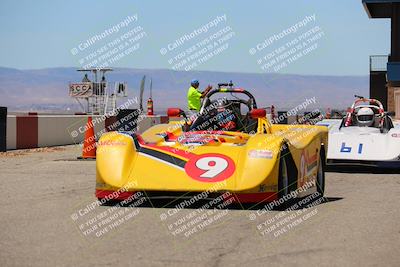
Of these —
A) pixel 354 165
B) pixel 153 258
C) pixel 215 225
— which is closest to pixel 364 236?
pixel 215 225

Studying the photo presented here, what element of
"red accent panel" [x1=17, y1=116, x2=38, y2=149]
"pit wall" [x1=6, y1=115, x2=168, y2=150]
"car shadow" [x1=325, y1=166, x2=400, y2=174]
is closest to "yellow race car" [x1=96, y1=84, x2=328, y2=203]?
"car shadow" [x1=325, y1=166, x2=400, y2=174]

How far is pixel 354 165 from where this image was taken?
1453 centimetres

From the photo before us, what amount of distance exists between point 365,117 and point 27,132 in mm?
7959

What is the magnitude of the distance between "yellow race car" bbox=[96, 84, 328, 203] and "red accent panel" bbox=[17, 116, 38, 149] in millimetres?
9128

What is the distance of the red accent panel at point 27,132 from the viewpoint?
1814cm

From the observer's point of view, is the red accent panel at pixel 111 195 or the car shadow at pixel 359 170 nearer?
the red accent panel at pixel 111 195

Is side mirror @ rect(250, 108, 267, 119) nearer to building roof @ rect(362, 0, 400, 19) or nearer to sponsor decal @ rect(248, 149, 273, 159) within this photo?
sponsor decal @ rect(248, 149, 273, 159)

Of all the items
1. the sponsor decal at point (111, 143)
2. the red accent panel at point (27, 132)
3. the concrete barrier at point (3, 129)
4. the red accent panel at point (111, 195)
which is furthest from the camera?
the red accent panel at point (27, 132)

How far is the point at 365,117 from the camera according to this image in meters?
15.1

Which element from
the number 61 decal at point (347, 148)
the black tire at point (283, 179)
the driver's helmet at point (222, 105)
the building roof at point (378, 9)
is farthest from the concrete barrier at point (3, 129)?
the building roof at point (378, 9)

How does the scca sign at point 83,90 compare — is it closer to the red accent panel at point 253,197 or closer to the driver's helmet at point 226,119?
the driver's helmet at point 226,119

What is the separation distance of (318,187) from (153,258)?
4.69m

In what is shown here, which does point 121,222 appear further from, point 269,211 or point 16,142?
point 16,142

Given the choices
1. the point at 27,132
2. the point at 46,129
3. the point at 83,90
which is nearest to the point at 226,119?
the point at 27,132
